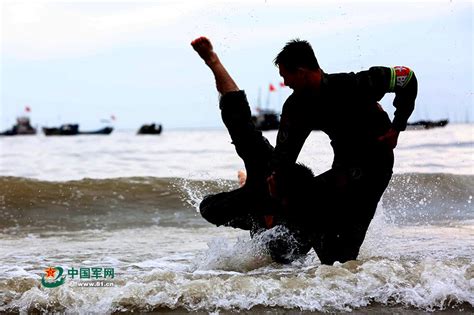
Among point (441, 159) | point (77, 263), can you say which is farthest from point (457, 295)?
point (441, 159)

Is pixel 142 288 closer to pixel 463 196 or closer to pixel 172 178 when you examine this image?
pixel 463 196

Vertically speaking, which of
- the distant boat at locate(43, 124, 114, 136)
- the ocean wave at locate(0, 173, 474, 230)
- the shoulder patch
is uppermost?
the shoulder patch

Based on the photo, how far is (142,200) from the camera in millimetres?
12984

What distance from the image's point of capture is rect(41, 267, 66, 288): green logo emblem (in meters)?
4.78

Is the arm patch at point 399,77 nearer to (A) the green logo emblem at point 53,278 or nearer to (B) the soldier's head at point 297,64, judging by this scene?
(B) the soldier's head at point 297,64

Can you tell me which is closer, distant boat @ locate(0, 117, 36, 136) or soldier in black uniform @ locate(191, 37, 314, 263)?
soldier in black uniform @ locate(191, 37, 314, 263)

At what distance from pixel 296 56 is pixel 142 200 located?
8821 millimetres

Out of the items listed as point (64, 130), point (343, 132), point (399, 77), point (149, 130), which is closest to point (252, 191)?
point (343, 132)

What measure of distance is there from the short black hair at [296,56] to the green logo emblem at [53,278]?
83.0 inches

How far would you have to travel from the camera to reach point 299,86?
4.64 meters

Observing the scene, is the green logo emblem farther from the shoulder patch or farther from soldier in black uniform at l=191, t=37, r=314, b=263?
the shoulder patch

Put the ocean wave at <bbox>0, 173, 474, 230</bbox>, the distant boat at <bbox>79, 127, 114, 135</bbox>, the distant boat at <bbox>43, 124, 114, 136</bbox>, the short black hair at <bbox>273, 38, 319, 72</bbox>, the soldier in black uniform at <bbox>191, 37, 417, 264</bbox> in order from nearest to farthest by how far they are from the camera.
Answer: the short black hair at <bbox>273, 38, 319, 72</bbox> → the soldier in black uniform at <bbox>191, 37, 417, 264</bbox> → the ocean wave at <bbox>0, 173, 474, 230</bbox> → the distant boat at <bbox>43, 124, 114, 136</bbox> → the distant boat at <bbox>79, 127, 114, 135</bbox>

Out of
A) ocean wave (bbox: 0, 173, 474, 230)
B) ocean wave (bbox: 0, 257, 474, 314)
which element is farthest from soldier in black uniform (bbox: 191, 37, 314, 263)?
ocean wave (bbox: 0, 173, 474, 230)

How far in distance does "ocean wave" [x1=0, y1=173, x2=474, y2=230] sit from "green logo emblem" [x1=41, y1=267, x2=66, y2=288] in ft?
12.5
